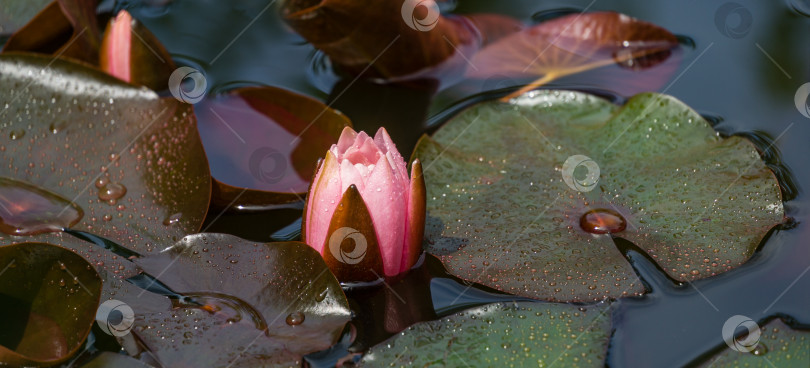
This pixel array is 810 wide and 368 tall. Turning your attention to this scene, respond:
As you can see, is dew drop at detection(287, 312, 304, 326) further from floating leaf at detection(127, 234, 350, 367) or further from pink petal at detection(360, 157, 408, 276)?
pink petal at detection(360, 157, 408, 276)

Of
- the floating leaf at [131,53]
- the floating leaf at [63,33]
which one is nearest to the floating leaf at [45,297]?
the floating leaf at [131,53]

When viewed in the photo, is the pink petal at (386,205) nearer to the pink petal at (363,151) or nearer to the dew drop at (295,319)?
the pink petal at (363,151)

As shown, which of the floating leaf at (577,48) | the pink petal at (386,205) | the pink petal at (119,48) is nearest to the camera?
the pink petal at (386,205)

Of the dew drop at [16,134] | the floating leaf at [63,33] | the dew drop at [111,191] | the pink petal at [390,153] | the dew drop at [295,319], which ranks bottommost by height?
the dew drop at [295,319]

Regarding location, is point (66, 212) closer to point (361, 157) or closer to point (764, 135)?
point (361, 157)

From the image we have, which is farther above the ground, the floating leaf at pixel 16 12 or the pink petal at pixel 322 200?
the floating leaf at pixel 16 12

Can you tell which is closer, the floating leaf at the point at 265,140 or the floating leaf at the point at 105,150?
the floating leaf at the point at 105,150
